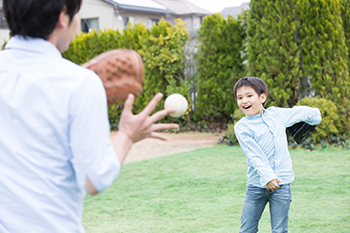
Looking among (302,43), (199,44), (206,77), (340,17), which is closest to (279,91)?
(302,43)

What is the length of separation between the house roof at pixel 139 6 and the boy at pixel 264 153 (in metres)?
22.8

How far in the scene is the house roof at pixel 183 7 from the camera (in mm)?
32031

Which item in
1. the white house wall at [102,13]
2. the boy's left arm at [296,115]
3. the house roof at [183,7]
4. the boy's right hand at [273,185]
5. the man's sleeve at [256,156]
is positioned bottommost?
the boy's right hand at [273,185]

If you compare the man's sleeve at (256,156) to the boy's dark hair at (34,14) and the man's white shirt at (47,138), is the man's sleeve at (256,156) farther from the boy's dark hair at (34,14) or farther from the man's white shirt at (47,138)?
the boy's dark hair at (34,14)

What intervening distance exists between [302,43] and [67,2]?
757 centimetres

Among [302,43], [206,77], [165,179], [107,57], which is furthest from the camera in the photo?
[206,77]

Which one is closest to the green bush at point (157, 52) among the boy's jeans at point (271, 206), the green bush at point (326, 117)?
A: the green bush at point (326, 117)

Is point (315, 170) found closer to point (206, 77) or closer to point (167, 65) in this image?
point (206, 77)

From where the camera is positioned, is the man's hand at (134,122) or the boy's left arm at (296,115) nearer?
the man's hand at (134,122)

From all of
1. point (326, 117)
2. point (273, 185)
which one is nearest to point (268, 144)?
point (273, 185)

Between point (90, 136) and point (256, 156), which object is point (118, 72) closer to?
point (90, 136)

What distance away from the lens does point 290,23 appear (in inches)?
319

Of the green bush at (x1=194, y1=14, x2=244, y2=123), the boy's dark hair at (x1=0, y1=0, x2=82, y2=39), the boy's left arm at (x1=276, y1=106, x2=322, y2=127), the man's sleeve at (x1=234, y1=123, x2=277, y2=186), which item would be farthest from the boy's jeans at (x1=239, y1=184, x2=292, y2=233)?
the green bush at (x1=194, y1=14, x2=244, y2=123)

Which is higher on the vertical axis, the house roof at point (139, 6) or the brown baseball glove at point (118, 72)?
the house roof at point (139, 6)
